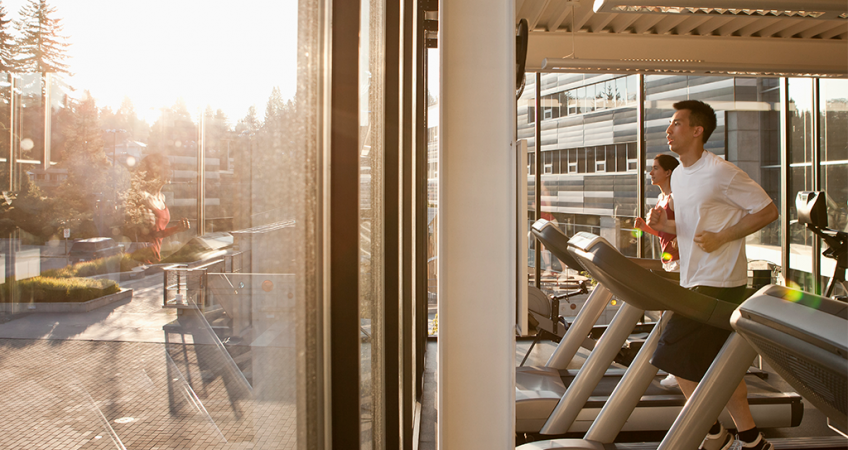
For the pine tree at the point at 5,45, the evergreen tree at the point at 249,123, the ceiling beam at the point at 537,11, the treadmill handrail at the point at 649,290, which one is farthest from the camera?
the ceiling beam at the point at 537,11

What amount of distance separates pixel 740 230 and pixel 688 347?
2.06ft

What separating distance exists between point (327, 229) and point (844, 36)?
7.29 meters

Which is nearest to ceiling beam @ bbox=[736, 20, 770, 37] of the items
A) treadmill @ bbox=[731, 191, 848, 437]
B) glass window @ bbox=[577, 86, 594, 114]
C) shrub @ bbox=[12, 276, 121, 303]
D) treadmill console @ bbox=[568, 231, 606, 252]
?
glass window @ bbox=[577, 86, 594, 114]

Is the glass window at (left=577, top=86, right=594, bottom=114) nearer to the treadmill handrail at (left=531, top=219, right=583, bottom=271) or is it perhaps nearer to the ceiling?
the ceiling

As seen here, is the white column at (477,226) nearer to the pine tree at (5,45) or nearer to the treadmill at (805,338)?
the treadmill at (805,338)

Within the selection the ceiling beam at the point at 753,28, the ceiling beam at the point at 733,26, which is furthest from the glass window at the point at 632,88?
the ceiling beam at the point at 753,28

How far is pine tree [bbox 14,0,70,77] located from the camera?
0.23 meters

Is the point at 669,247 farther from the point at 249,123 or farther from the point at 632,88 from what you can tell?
the point at 249,123

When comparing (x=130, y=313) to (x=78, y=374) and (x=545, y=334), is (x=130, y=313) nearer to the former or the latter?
(x=78, y=374)

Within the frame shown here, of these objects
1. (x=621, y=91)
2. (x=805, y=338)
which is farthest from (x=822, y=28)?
(x=805, y=338)

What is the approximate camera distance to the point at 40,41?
0.80 ft

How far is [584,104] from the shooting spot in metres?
5.84

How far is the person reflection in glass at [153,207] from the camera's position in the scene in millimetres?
320

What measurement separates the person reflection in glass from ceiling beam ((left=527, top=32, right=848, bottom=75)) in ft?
18.2
